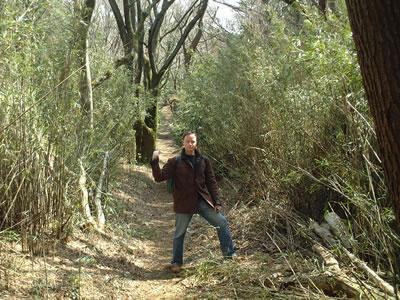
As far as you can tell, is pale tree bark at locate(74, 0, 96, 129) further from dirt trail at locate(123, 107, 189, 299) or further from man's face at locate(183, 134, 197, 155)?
dirt trail at locate(123, 107, 189, 299)

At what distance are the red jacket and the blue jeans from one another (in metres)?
0.09

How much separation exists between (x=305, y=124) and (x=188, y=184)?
1745 mm

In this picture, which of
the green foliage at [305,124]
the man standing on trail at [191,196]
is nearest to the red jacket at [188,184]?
the man standing on trail at [191,196]

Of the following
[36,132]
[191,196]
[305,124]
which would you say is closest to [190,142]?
[191,196]

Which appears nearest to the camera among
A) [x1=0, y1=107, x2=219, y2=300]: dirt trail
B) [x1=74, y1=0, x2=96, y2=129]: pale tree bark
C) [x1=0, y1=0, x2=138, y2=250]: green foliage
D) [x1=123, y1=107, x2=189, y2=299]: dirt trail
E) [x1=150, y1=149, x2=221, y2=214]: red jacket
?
[x1=0, y1=107, x2=219, y2=300]: dirt trail

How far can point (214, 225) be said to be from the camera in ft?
16.4

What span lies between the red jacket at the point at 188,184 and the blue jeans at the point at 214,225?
0.09 metres

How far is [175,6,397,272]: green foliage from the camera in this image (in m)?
3.79

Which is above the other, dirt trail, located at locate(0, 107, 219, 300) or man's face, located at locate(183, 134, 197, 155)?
man's face, located at locate(183, 134, 197, 155)

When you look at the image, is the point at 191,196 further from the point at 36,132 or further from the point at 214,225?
the point at 36,132

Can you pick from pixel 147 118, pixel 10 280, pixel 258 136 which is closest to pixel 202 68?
pixel 147 118

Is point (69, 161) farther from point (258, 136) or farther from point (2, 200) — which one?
point (258, 136)

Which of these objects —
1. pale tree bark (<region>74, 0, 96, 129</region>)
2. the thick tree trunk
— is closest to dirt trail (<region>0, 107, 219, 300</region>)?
pale tree bark (<region>74, 0, 96, 129</region>)

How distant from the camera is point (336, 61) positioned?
4.27 metres
